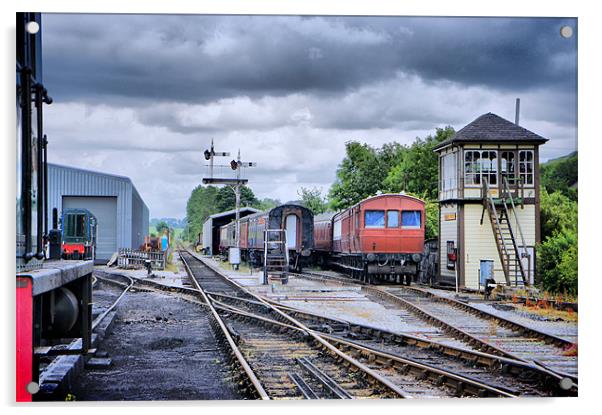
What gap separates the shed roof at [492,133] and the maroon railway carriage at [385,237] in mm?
4655

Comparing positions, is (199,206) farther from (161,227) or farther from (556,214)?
(556,214)

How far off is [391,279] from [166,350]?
865 cm

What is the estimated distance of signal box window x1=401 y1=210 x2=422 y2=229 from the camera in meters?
15.9

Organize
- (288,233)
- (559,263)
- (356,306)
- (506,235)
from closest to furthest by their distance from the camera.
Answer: (559,263), (506,235), (356,306), (288,233)

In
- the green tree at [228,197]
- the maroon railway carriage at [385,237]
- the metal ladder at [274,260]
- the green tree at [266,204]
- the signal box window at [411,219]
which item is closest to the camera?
the green tree at [228,197]

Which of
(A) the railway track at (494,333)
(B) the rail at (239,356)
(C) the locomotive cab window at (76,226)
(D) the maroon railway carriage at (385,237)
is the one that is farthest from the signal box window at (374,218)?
(C) the locomotive cab window at (76,226)

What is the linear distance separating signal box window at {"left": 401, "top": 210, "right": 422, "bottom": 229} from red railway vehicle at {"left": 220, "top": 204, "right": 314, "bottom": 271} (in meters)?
2.16

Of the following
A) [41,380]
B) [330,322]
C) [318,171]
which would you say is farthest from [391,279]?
[41,380]

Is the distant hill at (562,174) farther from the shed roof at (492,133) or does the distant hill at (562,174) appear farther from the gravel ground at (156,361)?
the gravel ground at (156,361)

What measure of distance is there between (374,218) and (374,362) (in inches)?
348

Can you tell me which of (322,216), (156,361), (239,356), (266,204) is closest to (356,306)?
(266,204)

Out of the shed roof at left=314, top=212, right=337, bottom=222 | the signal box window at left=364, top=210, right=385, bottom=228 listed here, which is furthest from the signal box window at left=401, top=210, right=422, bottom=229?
the shed roof at left=314, top=212, right=337, bottom=222

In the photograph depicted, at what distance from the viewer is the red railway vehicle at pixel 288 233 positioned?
54.4 feet

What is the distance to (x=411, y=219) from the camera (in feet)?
52.6
